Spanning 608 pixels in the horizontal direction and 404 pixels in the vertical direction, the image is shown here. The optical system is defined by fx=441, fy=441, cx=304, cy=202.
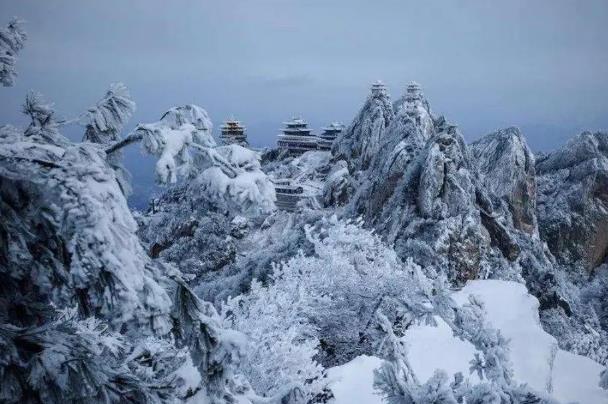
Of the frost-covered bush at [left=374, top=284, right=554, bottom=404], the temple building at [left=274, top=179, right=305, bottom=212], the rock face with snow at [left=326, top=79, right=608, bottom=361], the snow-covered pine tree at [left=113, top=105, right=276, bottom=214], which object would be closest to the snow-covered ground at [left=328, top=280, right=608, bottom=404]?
the frost-covered bush at [left=374, top=284, right=554, bottom=404]

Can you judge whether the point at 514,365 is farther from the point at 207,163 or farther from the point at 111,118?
the point at 111,118

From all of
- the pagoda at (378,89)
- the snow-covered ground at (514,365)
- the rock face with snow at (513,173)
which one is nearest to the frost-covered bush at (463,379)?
the snow-covered ground at (514,365)

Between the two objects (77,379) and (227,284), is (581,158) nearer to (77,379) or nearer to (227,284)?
(227,284)

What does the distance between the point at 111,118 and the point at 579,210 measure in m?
32.3

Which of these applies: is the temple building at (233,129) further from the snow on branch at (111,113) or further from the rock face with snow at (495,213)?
the snow on branch at (111,113)

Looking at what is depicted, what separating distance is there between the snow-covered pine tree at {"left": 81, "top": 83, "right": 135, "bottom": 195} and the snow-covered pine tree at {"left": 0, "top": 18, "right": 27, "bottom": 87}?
1.97ft

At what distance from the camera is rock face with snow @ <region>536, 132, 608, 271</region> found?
28500mm

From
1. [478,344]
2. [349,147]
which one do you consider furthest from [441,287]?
[349,147]

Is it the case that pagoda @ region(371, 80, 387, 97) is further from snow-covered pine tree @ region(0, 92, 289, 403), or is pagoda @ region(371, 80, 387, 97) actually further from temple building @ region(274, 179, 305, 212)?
snow-covered pine tree @ region(0, 92, 289, 403)

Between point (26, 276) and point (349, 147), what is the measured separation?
34.9m

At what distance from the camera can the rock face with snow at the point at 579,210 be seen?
2850cm

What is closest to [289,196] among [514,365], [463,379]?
[514,365]

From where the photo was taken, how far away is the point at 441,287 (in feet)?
23.8

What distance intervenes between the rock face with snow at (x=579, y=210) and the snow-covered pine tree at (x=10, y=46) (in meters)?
31.9
